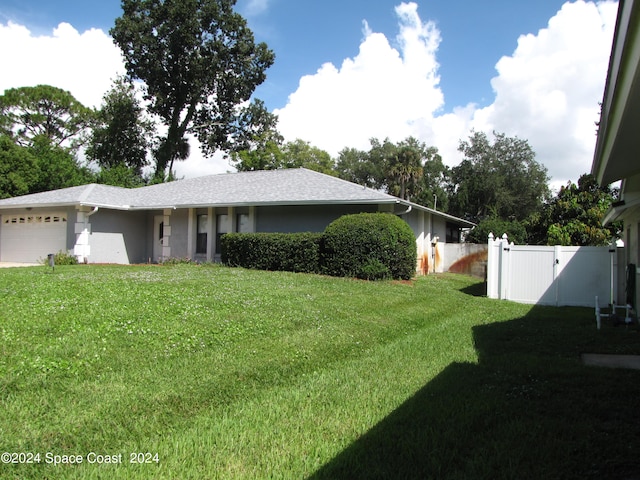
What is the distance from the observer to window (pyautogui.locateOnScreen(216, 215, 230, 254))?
19047mm

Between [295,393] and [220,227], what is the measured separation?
51.0 feet

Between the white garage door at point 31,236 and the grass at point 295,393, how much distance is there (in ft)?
40.7

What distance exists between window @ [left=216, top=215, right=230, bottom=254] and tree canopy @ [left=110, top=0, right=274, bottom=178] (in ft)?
60.7

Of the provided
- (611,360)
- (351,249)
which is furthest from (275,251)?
(611,360)

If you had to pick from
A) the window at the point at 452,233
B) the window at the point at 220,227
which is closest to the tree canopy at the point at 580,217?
the window at the point at 452,233

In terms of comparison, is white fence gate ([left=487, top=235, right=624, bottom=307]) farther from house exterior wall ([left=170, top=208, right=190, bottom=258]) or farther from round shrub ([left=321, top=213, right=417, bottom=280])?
house exterior wall ([left=170, top=208, right=190, bottom=258])

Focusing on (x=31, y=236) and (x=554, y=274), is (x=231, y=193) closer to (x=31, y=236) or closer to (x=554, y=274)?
(x=31, y=236)

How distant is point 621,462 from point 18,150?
33.5 metres

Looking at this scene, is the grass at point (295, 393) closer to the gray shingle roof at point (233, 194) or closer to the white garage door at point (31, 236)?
the gray shingle roof at point (233, 194)

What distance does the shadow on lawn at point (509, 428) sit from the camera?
3.00m

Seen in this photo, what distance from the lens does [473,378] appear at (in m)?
4.99

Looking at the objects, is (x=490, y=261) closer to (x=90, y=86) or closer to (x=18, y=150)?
(x=18, y=150)

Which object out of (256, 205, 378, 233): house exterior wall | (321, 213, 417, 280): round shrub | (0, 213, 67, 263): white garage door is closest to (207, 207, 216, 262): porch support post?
(256, 205, 378, 233): house exterior wall

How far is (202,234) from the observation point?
19609mm
